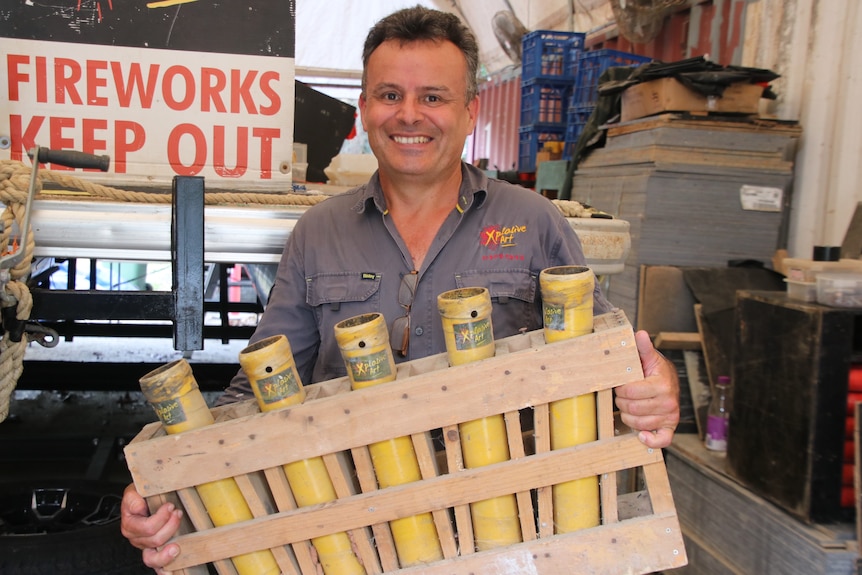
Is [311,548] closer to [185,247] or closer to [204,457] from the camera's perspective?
[204,457]

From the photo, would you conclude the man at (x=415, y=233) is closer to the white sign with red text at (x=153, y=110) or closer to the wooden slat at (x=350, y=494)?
the white sign with red text at (x=153, y=110)

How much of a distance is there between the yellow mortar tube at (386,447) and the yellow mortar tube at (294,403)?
100mm

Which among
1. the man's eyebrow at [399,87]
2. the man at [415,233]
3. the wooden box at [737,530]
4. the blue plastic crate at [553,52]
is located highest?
the blue plastic crate at [553,52]

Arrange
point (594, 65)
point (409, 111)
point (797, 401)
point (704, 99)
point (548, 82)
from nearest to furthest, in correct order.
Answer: point (409, 111), point (797, 401), point (704, 99), point (594, 65), point (548, 82)

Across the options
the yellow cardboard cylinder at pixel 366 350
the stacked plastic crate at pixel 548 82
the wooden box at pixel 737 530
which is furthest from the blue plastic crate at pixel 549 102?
the yellow cardboard cylinder at pixel 366 350

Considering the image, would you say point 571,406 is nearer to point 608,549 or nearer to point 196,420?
point 608,549

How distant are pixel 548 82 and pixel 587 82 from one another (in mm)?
759

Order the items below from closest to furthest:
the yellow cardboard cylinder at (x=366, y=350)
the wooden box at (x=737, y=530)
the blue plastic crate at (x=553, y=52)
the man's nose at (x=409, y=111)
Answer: the yellow cardboard cylinder at (x=366, y=350) → the man's nose at (x=409, y=111) → the wooden box at (x=737, y=530) → the blue plastic crate at (x=553, y=52)

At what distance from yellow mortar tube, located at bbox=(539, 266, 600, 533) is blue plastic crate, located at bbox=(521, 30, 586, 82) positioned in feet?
20.4

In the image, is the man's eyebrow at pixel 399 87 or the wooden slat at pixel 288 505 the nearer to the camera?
the wooden slat at pixel 288 505

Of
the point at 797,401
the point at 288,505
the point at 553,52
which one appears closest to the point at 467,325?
the point at 288,505

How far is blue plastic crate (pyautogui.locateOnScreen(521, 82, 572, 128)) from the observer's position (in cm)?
720

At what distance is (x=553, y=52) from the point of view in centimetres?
717

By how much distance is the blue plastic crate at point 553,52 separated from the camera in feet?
23.2
